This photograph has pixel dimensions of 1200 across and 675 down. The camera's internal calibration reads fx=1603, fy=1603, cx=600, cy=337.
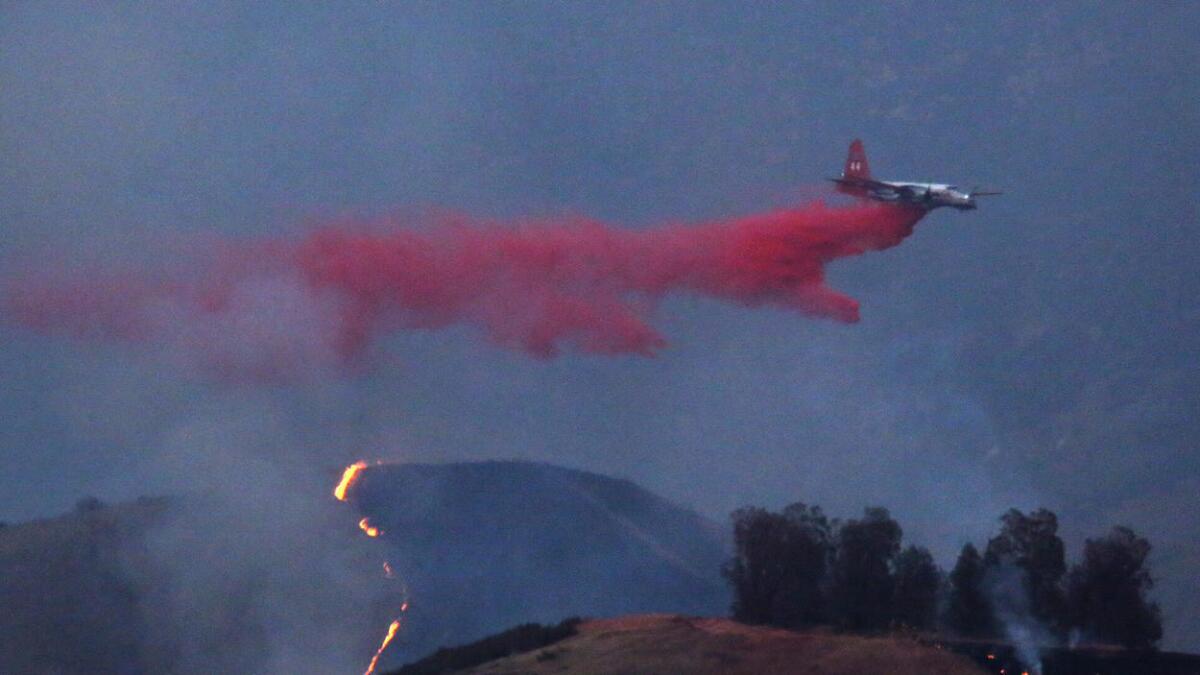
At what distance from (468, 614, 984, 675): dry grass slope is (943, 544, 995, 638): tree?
8.28m

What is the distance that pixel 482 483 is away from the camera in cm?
8531

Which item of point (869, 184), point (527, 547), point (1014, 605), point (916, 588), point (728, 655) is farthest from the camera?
point (527, 547)

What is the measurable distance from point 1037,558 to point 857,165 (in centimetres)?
1769

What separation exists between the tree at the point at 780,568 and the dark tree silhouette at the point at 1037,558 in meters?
6.02

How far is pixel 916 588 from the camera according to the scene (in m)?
56.0

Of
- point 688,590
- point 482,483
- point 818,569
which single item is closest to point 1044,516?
point 818,569

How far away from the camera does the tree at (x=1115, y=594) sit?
52812 millimetres

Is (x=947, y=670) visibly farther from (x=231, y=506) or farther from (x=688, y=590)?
(x=231, y=506)

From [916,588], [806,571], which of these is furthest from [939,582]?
[806,571]

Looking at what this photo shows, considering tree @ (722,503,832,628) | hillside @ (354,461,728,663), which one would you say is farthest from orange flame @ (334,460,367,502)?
tree @ (722,503,832,628)

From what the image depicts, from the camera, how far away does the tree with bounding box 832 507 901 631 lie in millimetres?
55188

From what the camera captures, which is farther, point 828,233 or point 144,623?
point 144,623

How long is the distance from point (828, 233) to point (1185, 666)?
20.5 m

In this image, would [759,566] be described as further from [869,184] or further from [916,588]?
[869,184]
